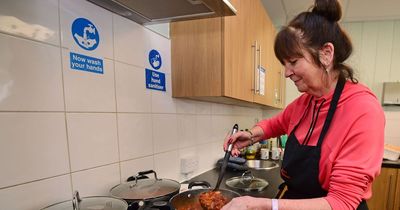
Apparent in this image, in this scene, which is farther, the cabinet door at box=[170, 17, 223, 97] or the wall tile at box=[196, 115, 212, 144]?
the wall tile at box=[196, 115, 212, 144]

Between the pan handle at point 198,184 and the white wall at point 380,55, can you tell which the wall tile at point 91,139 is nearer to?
the pan handle at point 198,184

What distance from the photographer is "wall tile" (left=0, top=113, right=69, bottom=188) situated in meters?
0.60

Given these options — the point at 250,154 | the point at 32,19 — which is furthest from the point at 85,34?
the point at 250,154

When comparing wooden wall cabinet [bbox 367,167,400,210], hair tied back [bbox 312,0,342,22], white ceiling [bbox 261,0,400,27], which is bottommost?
wooden wall cabinet [bbox 367,167,400,210]

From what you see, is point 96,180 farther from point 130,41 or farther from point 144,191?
point 130,41

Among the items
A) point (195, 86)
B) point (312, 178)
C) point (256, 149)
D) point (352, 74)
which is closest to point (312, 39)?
point (352, 74)

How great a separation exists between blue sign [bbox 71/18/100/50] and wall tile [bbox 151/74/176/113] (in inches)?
13.8

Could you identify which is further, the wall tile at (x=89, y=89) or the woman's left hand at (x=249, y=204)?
the wall tile at (x=89, y=89)

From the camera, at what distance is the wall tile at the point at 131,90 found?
3.05 ft

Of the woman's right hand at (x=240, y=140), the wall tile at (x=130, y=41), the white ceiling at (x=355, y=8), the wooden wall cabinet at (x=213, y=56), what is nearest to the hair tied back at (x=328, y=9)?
the wooden wall cabinet at (x=213, y=56)

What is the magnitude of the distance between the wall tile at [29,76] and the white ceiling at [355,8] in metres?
2.04

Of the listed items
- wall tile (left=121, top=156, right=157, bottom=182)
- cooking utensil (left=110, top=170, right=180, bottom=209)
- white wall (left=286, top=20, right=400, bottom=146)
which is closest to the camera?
cooking utensil (left=110, top=170, right=180, bottom=209)

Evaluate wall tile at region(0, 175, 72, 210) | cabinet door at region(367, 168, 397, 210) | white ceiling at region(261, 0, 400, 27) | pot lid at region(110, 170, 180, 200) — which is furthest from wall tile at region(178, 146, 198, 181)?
cabinet door at region(367, 168, 397, 210)

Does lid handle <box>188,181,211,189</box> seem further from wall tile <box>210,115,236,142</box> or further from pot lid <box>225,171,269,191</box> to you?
wall tile <box>210,115,236,142</box>
